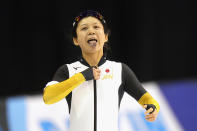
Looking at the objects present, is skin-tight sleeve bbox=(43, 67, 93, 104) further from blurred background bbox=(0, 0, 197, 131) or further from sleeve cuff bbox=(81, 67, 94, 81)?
blurred background bbox=(0, 0, 197, 131)

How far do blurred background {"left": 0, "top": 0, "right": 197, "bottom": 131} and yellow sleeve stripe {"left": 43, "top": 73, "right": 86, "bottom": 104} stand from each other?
213 centimetres

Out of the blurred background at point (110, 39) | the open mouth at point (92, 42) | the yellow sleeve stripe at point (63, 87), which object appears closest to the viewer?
the yellow sleeve stripe at point (63, 87)

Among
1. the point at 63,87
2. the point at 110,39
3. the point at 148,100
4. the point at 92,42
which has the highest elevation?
the point at 92,42

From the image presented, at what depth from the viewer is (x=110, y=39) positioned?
4.65m

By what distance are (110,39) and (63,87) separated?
272cm

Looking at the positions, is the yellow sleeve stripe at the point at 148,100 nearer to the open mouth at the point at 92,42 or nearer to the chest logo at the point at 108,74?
the chest logo at the point at 108,74

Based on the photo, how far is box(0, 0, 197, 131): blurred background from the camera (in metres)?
4.45

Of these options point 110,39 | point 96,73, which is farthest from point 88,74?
point 110,39

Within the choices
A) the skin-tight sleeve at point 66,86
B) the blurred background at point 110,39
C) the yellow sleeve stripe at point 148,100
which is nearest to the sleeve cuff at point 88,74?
the skin-tight sleeve at point 66,86

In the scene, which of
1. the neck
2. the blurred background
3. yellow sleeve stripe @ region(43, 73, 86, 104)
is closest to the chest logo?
the neck

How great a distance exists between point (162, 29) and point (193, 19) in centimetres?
42

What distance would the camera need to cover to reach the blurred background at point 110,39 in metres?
4.45

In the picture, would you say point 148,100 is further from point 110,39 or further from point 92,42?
point 110,39

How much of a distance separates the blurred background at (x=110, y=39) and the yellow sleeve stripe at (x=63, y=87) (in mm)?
2127
